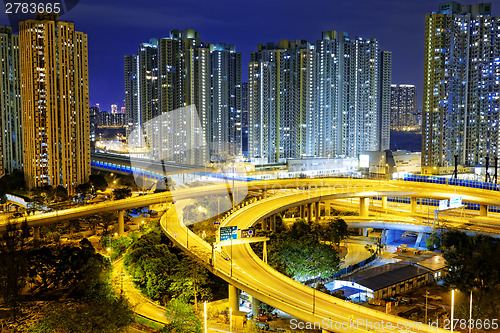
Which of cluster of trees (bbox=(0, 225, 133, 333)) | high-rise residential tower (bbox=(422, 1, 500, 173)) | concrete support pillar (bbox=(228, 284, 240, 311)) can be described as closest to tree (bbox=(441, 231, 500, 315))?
concrete support pillar (bbox=(228, 284, 240, 311))

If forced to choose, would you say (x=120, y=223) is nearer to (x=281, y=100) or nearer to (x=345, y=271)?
(x=345, y=271)

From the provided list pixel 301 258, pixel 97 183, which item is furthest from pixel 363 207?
pixel 97 183

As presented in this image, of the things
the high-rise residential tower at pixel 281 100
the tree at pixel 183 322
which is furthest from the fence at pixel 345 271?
the high-rise residential tower at pixel 281 100

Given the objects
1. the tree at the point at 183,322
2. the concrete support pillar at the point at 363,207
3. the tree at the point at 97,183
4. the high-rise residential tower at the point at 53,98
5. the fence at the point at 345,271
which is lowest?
the fence at the point at 345,271

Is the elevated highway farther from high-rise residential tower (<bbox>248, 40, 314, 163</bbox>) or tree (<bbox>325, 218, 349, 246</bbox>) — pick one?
high-rise residential tower (<bbox>248, 40, 314, 163</bbox>)

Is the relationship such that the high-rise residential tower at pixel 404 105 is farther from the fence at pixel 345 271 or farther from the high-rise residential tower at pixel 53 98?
the fence at pixel 345 271

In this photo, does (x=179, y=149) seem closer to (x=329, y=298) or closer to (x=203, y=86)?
(x=203, y=86)
